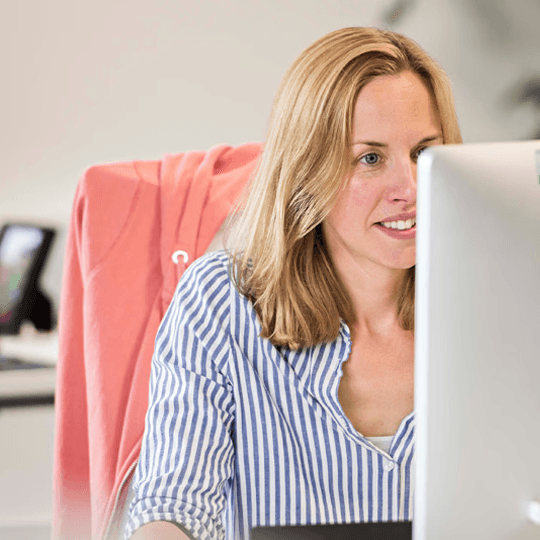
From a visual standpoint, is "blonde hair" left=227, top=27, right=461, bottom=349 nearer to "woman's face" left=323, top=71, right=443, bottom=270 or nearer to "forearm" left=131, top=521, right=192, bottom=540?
"woman's face" left=323, top=71, right=443, bottom=270

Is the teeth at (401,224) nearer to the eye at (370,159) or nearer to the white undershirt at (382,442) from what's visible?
the eye at (370,159)

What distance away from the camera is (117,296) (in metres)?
1.11

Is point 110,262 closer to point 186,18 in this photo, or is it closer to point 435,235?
point 435,235

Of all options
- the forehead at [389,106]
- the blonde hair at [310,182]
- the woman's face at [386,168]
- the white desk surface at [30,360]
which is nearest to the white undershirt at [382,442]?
the blonde hair at [310,182]

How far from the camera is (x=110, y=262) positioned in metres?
1.11

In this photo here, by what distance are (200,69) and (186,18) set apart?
14 centimetres

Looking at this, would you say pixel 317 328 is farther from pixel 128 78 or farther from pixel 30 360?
pixel 128 78

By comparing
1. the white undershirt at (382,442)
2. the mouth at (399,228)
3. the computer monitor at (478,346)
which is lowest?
the white undershirt at (382,442)

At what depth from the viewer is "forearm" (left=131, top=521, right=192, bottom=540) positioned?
2.51 ft

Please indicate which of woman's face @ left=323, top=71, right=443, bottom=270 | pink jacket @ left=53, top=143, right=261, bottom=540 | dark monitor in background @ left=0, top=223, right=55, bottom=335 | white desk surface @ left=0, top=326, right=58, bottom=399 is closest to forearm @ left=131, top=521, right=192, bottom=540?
pink jacket @ left=53, top=143, right=261, bottom=540

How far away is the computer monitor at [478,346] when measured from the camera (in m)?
0.46

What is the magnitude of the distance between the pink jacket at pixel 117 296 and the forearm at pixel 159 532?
30 centimetres

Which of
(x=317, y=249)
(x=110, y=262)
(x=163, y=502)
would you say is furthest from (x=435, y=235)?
(x=110, y=262)

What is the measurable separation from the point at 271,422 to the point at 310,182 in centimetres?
40
